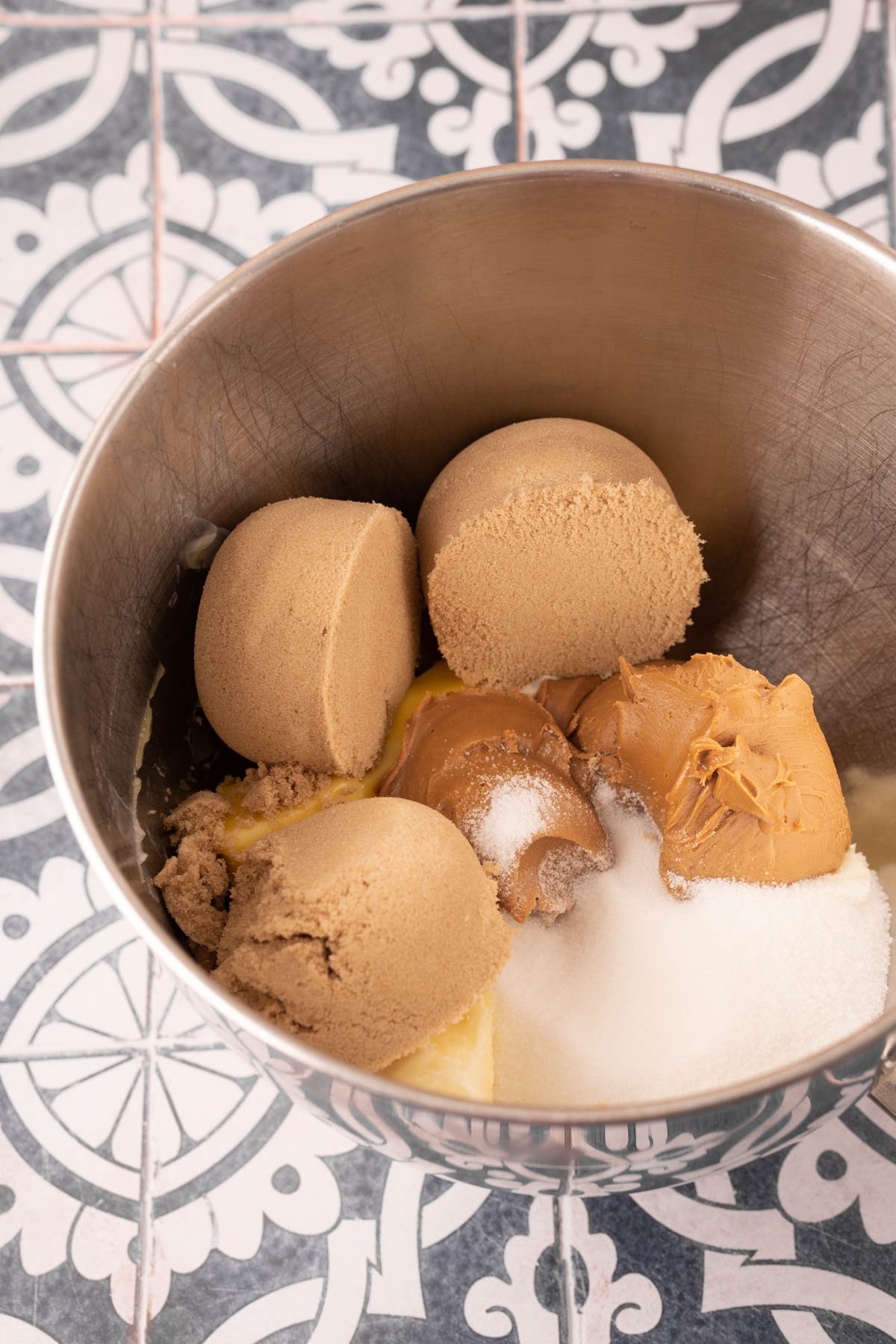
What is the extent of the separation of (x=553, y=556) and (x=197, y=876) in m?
0.33

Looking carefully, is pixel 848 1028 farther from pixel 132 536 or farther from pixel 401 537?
pixel 132 536

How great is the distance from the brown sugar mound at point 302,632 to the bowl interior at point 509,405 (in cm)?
4

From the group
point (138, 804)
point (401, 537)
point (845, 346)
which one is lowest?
point (138, 804)

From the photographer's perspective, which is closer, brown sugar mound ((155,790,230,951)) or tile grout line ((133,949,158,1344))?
brown sugar mound ((155,790,230,951))

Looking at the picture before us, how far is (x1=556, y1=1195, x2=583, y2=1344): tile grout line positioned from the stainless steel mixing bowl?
182 millimetres

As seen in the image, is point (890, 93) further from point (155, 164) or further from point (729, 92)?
point (155, 164)

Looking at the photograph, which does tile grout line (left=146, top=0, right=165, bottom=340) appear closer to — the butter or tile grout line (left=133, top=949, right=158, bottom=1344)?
tile grout line (left=133, top=949, right=158, bottom=1344)

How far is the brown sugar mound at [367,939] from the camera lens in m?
0.62

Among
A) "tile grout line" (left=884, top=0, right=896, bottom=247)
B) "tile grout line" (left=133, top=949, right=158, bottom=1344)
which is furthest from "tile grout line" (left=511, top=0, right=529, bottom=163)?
"tile grout line" (left=133, top=949, right=158, bottom=1344)

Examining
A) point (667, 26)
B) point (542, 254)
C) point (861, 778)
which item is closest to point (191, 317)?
point (542, 254)

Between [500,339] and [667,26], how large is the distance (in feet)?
1.82

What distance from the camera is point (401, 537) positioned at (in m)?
0.80

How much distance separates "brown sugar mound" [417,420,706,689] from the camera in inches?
30.3

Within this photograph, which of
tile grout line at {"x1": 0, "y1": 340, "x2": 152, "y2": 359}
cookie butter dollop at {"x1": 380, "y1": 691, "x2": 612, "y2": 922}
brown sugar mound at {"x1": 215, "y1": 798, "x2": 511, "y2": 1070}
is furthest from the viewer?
tile grout line at {"x1": 0, "y1": 340, "x2": 152, "y2": 359}
